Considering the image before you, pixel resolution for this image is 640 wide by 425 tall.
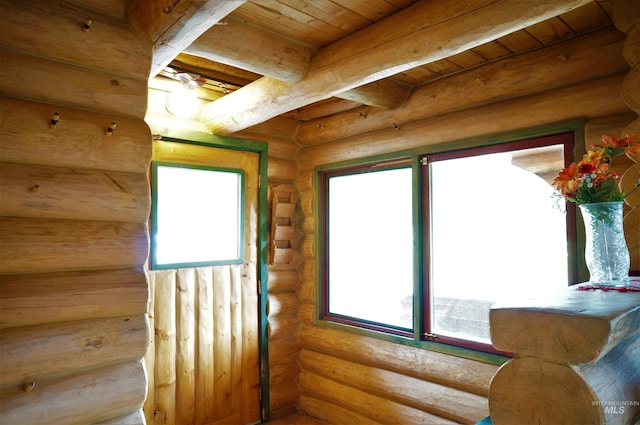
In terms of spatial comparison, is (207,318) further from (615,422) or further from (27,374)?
(615,422)

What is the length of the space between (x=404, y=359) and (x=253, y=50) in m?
2.57

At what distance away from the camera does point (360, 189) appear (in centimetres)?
389

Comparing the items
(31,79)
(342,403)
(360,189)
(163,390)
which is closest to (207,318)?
(163,390)

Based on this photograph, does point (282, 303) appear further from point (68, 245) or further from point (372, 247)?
point (68, 245)

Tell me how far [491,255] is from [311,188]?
1.86 meters

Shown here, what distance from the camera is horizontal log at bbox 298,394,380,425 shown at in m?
3.68

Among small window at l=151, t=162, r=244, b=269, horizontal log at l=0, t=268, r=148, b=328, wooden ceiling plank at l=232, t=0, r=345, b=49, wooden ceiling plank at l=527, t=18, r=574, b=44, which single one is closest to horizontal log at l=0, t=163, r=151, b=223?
horizontal log at l=0, t=268, r=148, b=328

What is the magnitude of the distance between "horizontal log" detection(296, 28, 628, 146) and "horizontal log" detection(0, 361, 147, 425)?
2591mm

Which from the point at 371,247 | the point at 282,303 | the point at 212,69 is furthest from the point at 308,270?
the point at 212,69

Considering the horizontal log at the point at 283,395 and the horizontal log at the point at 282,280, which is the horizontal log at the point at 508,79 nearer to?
the horizontal log at the point at 282,280

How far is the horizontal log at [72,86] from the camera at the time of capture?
1.75m

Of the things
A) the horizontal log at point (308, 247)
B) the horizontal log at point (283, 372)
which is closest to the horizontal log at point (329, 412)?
the horizontal log at point (283, 372)

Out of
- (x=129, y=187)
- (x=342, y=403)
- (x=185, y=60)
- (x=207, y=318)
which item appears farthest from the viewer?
(x=342, y=403)

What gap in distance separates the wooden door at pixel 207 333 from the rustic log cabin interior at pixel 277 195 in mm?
16
